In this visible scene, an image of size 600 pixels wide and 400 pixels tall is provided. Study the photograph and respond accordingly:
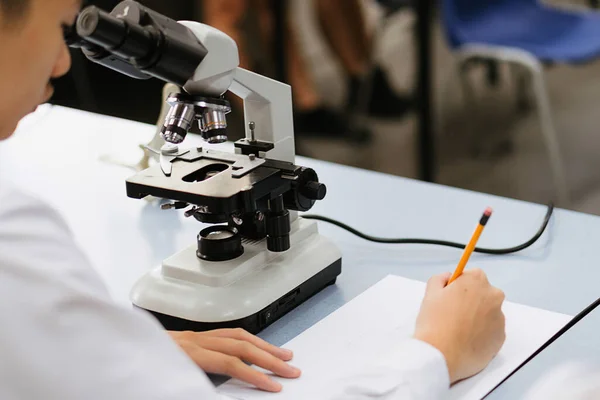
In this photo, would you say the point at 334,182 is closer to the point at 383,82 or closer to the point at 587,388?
the point at 587,388

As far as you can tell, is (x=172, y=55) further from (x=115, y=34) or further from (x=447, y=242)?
(x=447, y=242)

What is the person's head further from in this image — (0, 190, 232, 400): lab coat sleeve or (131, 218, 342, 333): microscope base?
(131, 218, 342, 333): microscope base

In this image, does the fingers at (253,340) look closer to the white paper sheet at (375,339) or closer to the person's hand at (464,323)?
the white paper sheet at (375,339)

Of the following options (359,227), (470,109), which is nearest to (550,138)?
(470,109)

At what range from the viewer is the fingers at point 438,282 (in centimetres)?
110

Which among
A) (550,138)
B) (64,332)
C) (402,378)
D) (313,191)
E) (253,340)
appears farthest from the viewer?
(550,138)

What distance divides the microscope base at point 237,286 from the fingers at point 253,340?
0.04m

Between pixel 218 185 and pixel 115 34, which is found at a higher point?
pixel 115 34

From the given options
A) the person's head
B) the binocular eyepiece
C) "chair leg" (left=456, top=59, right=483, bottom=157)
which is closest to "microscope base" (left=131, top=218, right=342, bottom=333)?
the binocular eyepiece

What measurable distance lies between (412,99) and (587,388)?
313 centimetres

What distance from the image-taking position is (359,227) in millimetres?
1445

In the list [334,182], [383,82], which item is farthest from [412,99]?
[334,182]

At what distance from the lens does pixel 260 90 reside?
46.6 inches

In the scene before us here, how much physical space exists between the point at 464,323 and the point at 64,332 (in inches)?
19.3
